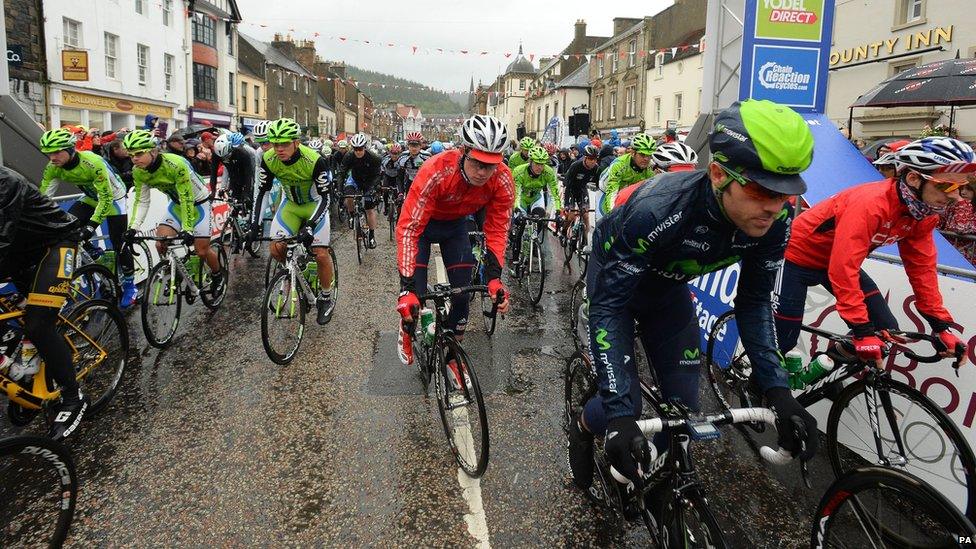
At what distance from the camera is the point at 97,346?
4.68 metres

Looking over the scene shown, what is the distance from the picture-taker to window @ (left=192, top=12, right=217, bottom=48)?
34844 millimetres

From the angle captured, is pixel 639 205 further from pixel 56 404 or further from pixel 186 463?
pixel 56 404

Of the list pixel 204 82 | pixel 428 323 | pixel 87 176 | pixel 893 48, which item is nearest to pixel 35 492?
pixel 428 323

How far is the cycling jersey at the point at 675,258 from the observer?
7.64 ft

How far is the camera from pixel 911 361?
3861 mm

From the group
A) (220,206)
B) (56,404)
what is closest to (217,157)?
(220,206)

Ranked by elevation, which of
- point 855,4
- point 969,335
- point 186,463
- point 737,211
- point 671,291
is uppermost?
point 855,4

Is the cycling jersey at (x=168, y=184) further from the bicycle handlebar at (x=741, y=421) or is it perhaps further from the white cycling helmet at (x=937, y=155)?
the white cycling helmet at (x=937, y=155)

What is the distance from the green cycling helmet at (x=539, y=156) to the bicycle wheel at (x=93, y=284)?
5865 millimetres

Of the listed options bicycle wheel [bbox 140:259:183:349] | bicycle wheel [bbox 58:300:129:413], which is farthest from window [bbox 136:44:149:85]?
bicycle wheel [bbox 58:300:129:413]

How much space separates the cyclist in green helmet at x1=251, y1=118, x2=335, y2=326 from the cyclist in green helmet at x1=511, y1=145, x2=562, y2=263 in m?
3.62

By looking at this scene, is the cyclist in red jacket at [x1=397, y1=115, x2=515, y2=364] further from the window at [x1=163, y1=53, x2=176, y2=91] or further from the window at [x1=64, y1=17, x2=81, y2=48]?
the window at [x1=163, y1=53, x2=176, y2=91]

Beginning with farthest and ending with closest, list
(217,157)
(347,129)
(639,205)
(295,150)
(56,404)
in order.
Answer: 1. (347,129)
2. (217,157)
3. (295,150)
4. (56,404)
5. (639,205)

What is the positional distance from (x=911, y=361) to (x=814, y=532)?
1973mm
